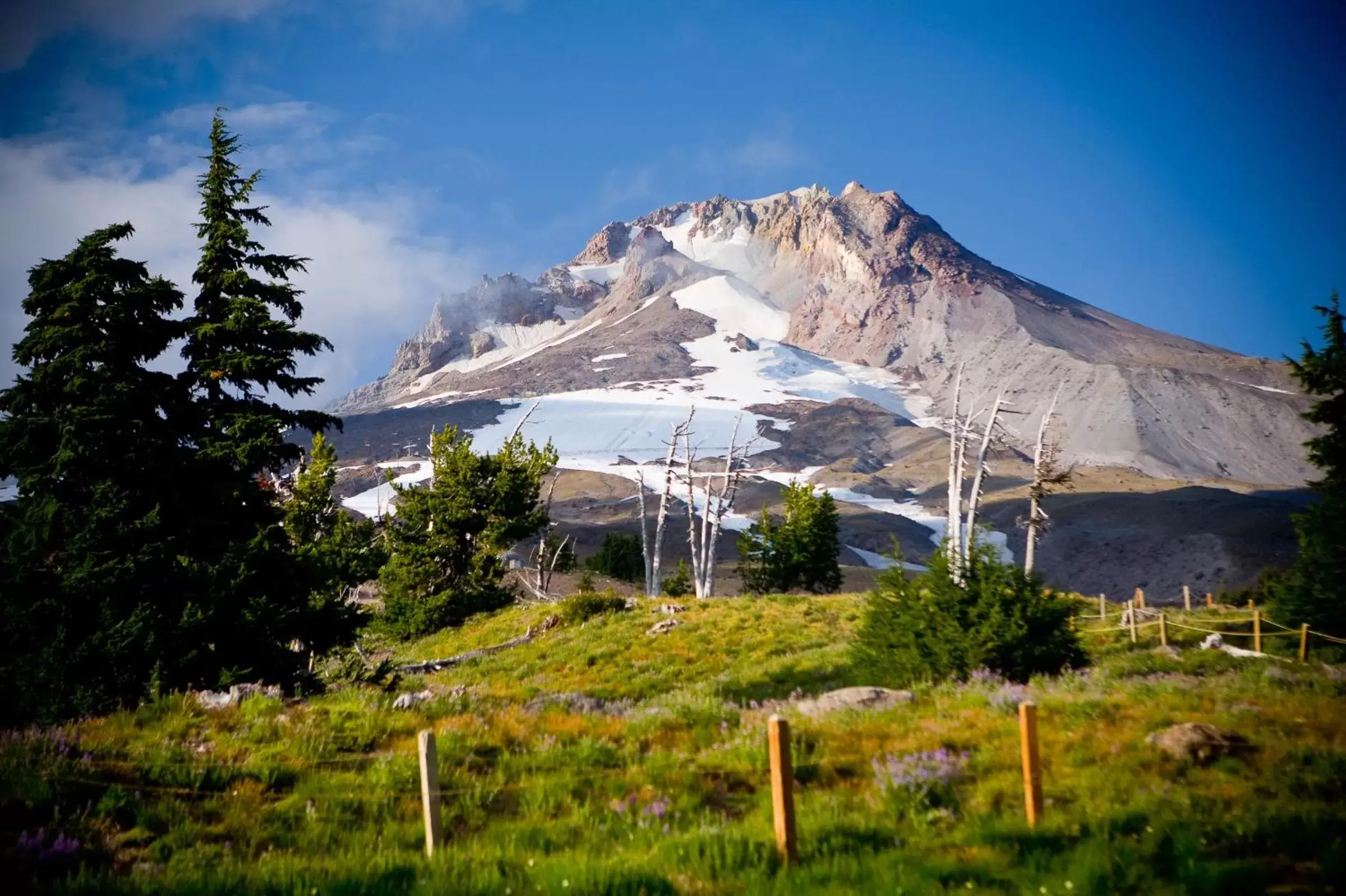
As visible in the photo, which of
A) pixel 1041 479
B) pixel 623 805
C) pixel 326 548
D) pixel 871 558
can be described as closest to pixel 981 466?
pixel 1041 479

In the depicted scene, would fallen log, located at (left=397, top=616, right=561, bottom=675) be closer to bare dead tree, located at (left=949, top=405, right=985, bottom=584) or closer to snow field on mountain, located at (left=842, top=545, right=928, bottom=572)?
bare dead tree, located at (left=949, top=405, right=985, bottom=584)

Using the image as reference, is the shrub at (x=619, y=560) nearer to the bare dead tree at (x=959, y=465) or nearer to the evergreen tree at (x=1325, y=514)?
the bare dead tree at (x=959, y=465)

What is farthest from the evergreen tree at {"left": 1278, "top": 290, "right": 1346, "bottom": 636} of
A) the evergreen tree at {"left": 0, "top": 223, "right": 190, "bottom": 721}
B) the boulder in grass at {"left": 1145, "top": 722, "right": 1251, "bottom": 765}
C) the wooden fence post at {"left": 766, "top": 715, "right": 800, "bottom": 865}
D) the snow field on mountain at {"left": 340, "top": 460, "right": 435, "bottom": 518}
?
the snow field on mountain at {"left": 340, "top": 460, "right": 435, "bottom": 518}

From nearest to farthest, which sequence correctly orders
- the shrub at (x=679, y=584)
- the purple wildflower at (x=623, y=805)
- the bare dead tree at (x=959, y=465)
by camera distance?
the purple wildflower at (x=623, y=805) → the bare dead tree at (x=959, y=465) → the shrub at (x=679, y=584)

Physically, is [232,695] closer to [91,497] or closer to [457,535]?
[91,497]

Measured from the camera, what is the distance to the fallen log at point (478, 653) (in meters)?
24.1

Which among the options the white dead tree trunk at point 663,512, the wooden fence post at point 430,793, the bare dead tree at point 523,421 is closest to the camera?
the wooden fence post at point 430,793

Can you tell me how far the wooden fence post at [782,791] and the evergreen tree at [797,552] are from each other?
43579mm

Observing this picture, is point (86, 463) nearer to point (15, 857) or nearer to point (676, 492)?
point (15, 857)

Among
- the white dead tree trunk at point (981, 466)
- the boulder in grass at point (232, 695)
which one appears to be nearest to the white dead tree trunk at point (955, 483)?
the white dead tree trunk at point (981, 466)

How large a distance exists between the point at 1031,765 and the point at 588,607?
84.0 ft

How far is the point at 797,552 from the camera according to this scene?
49688 mm

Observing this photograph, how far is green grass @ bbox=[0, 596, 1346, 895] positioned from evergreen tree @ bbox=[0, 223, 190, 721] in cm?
226

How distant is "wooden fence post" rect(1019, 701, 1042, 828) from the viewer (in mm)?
6906
